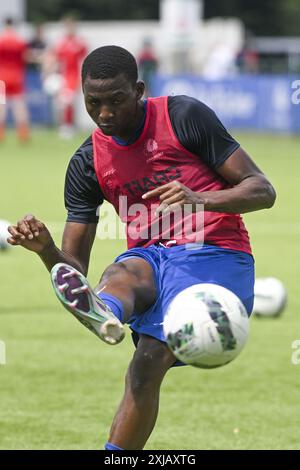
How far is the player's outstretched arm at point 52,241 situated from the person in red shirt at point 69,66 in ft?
86.2

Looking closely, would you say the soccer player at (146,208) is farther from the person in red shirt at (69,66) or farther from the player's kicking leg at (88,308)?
the person in red shirt at (69,66)

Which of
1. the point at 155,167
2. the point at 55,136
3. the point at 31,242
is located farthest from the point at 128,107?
the point at 55,136

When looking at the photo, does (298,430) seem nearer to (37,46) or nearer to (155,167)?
(155,167)

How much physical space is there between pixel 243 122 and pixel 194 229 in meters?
28.5

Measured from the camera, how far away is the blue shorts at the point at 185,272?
19.4 ft

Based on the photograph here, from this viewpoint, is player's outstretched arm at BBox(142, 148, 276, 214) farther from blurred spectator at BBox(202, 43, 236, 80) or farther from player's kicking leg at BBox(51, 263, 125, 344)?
blurred spectator at BBox(202, 43, 236, 80)

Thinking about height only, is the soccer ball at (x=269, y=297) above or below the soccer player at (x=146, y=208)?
below

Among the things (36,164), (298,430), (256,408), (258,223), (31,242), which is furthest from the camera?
(36,164)

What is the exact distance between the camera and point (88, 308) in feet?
17.6

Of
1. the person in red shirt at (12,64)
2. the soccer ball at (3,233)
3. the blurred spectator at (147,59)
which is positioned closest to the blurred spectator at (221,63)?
the blurred spectator at (147,59)

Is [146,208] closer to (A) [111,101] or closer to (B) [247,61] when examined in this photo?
(A) [111,101]

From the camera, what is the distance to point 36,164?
2552 centimetres

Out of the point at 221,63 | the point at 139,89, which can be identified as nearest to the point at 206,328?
the point at 139,89
